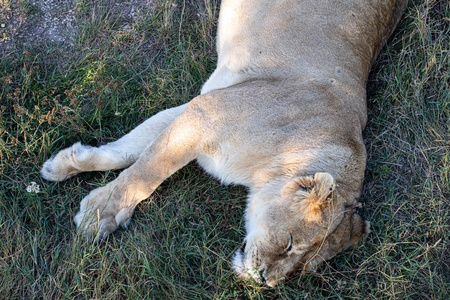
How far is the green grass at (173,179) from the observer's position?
2.96 meters

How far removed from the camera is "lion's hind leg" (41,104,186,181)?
3.37 meters

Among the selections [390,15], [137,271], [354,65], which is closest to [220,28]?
[354,65]

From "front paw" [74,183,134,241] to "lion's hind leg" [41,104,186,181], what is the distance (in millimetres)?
247

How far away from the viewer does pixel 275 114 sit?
3012mm

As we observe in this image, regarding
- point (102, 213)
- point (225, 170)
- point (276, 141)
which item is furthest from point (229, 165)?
point (102, 213)

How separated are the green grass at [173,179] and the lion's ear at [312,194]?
0.53 metres

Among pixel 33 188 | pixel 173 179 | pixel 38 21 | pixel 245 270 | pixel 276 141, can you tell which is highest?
pixel 38 21

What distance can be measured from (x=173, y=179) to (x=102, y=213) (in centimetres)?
65

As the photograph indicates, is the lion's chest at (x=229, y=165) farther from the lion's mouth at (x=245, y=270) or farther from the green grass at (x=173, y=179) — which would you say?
the lion's mouth at (x=245, y=270)

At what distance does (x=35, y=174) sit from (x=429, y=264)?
302 centimetres

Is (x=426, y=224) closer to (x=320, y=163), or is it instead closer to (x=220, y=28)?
(x=320, y=163)

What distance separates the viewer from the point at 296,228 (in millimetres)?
2746

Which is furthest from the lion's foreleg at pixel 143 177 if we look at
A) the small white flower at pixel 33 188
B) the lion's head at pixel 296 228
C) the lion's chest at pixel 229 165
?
the lion's head at pixel 296 228

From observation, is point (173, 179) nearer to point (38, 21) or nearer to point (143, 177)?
point (143, 177)
